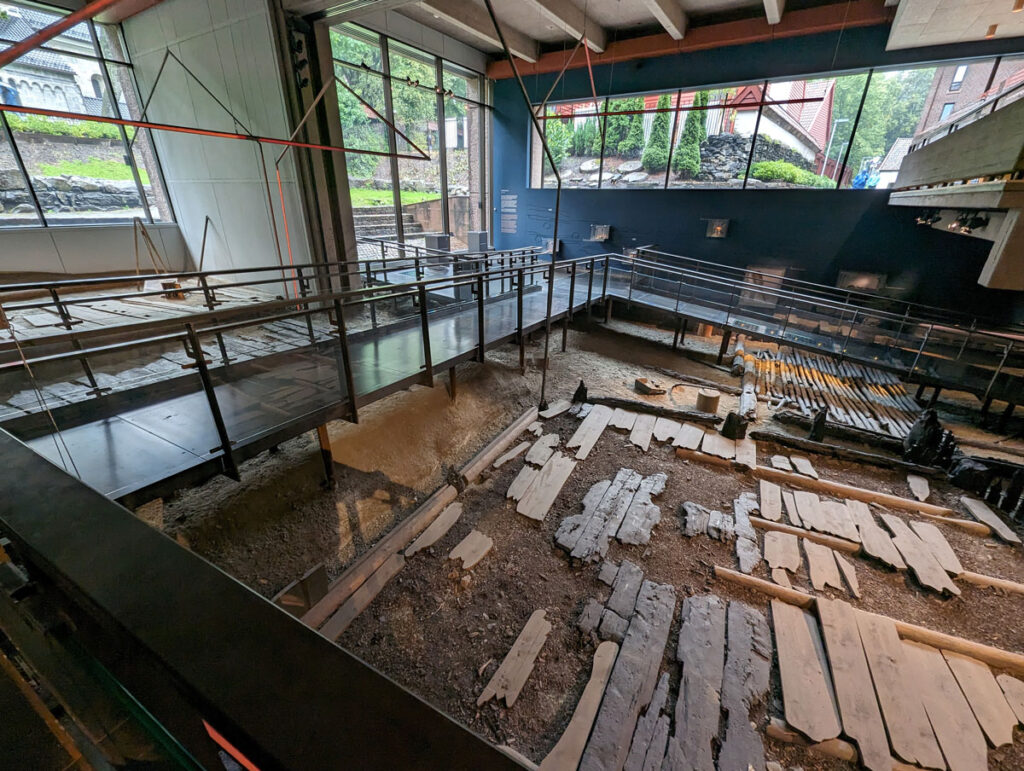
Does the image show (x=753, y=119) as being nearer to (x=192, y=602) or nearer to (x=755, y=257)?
(x=755, y=257)

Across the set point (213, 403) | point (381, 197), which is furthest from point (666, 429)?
point (381, 197)

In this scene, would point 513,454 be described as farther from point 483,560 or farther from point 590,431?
point 483,560

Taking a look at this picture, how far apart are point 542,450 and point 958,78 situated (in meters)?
10.9

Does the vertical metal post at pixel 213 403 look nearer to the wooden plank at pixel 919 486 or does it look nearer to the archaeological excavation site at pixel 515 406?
the archaeological excavation site at pixel 515 406

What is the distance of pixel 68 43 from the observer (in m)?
7.62

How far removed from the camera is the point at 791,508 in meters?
4.30

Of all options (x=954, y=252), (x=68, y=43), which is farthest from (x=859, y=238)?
(x=68, y=43)

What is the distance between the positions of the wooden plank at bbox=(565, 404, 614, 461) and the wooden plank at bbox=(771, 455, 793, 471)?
210 cm

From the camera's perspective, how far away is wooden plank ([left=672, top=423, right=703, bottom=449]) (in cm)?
535

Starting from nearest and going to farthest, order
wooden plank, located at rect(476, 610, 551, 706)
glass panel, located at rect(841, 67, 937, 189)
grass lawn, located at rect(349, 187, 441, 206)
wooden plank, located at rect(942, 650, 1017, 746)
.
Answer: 1. wooden plank, located at rect(942, 650, 1017, 746)
2. wooden plank, located at rect(476, 610, 551, 706)
3. glass panel, located at rect(841, 67, 937, 189)
4. grass lawn, located at rect(349, 187, 441, 206)

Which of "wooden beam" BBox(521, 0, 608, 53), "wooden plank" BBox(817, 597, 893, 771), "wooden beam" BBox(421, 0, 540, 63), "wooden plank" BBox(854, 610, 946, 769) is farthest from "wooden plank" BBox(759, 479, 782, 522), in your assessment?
"wooden beam" BBox(421, 0, 540, 63)

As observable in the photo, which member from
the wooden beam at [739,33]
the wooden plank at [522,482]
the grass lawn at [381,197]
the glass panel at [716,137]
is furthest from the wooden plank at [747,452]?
the grass lawn at [381,197]

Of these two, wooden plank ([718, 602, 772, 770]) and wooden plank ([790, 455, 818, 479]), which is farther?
wooden plank ([790, 455, 818, 479])

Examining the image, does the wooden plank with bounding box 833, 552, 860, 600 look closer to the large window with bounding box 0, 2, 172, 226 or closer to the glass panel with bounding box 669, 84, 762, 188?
the glass panel with bounding box 669, 84, 762, 188
